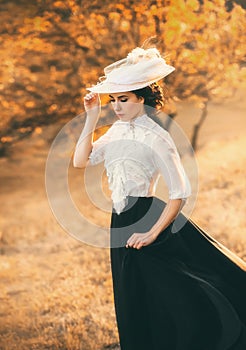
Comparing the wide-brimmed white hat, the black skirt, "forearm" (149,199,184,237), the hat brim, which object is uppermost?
the wide-brimmed white hat

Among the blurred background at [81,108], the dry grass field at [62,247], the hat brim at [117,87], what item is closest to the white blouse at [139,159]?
the hat brim at [117,87]

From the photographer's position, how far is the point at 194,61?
20.7 ft

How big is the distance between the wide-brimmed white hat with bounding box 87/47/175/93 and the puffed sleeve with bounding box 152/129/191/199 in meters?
0.20

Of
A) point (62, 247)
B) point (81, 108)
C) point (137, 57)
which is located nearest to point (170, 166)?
point (137, 57)

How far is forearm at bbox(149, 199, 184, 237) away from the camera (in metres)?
2.49

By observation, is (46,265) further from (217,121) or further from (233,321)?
(233,321)

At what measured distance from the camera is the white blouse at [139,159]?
2.50m

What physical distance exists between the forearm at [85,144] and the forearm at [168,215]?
340 mm

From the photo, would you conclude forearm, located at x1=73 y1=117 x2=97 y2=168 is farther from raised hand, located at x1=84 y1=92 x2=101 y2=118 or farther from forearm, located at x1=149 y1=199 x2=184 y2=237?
forearm, located at x1=149 y1=199 x2=184 y2=237

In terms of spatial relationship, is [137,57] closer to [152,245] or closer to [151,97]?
[151,97]

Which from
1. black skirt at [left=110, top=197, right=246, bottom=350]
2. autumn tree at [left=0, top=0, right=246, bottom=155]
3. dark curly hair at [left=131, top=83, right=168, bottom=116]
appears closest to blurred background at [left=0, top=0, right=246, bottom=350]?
autumn tree at [left=0, top=0, right=246, bottom=155]

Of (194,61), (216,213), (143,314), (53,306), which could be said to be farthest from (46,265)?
(143,314)

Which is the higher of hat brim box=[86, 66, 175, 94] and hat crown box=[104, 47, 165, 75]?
hat crown box=[104, 47, 165, 75]

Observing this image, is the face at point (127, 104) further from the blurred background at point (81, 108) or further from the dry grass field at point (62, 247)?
the blurred background at point (81, 108)
